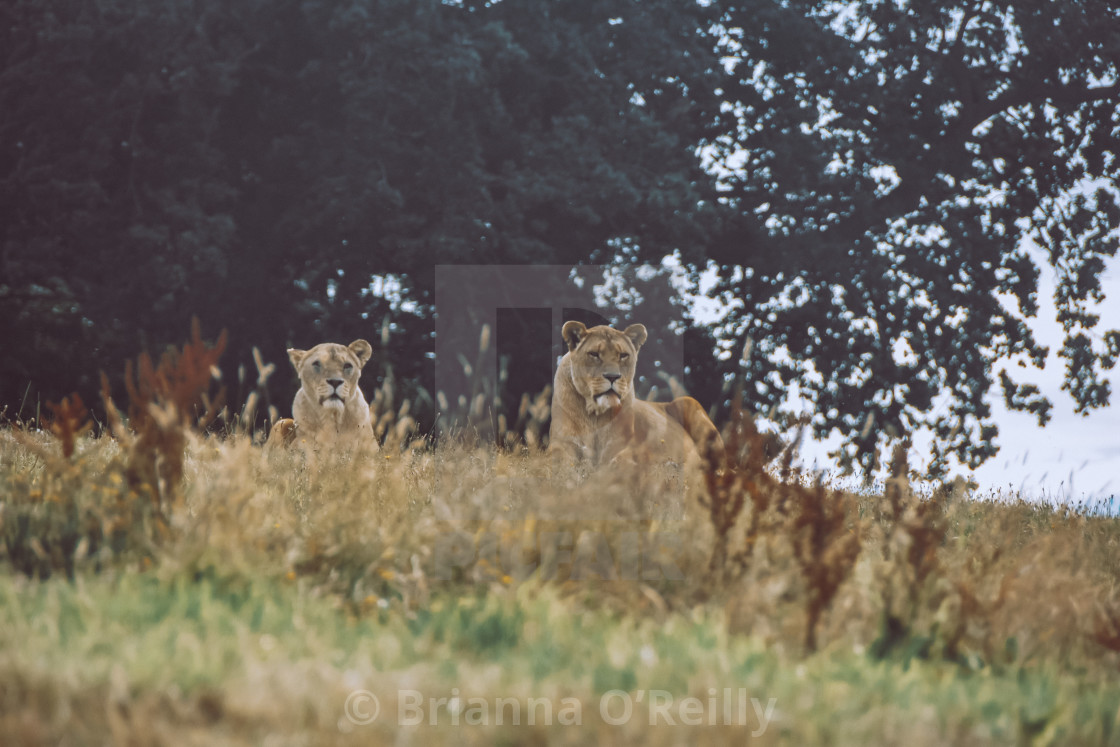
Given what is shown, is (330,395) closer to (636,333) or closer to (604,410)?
(604,410)

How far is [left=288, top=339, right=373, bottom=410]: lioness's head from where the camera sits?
31.4 feet

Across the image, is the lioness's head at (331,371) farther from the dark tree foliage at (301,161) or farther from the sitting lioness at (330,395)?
the dark tree foliage at (301,161)

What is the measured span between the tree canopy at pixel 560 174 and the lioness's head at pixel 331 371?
13.6ft

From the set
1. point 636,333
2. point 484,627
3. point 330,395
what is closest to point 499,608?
point 484,627

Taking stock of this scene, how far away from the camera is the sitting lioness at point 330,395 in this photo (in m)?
9.56

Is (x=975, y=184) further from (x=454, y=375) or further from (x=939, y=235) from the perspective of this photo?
(x=454, y=375)

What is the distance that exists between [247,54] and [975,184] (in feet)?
39.9

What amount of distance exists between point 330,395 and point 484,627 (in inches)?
249

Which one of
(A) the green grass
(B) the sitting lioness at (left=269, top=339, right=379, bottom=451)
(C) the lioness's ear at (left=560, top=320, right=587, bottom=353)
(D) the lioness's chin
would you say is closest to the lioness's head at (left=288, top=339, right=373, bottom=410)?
(B) the sitting lioness at (left=269, top=339, right=379, bottom=451)

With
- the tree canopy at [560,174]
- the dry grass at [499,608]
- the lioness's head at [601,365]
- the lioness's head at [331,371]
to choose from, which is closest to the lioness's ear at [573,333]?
the lioness's head at [601,365]

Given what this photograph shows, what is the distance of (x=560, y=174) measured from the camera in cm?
1419

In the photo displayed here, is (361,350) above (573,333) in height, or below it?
below

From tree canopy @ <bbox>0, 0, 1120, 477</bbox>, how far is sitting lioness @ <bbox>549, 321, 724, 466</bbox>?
586 centimetres

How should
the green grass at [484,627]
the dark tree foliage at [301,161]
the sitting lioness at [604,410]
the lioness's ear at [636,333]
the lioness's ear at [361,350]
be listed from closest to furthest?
the green grass at [484,627] → the sitting lioness at [604,410] → the lioness's ear at [636,333] → the lioness's ear at [361,350] → the dark tree foliage at [301,161]
